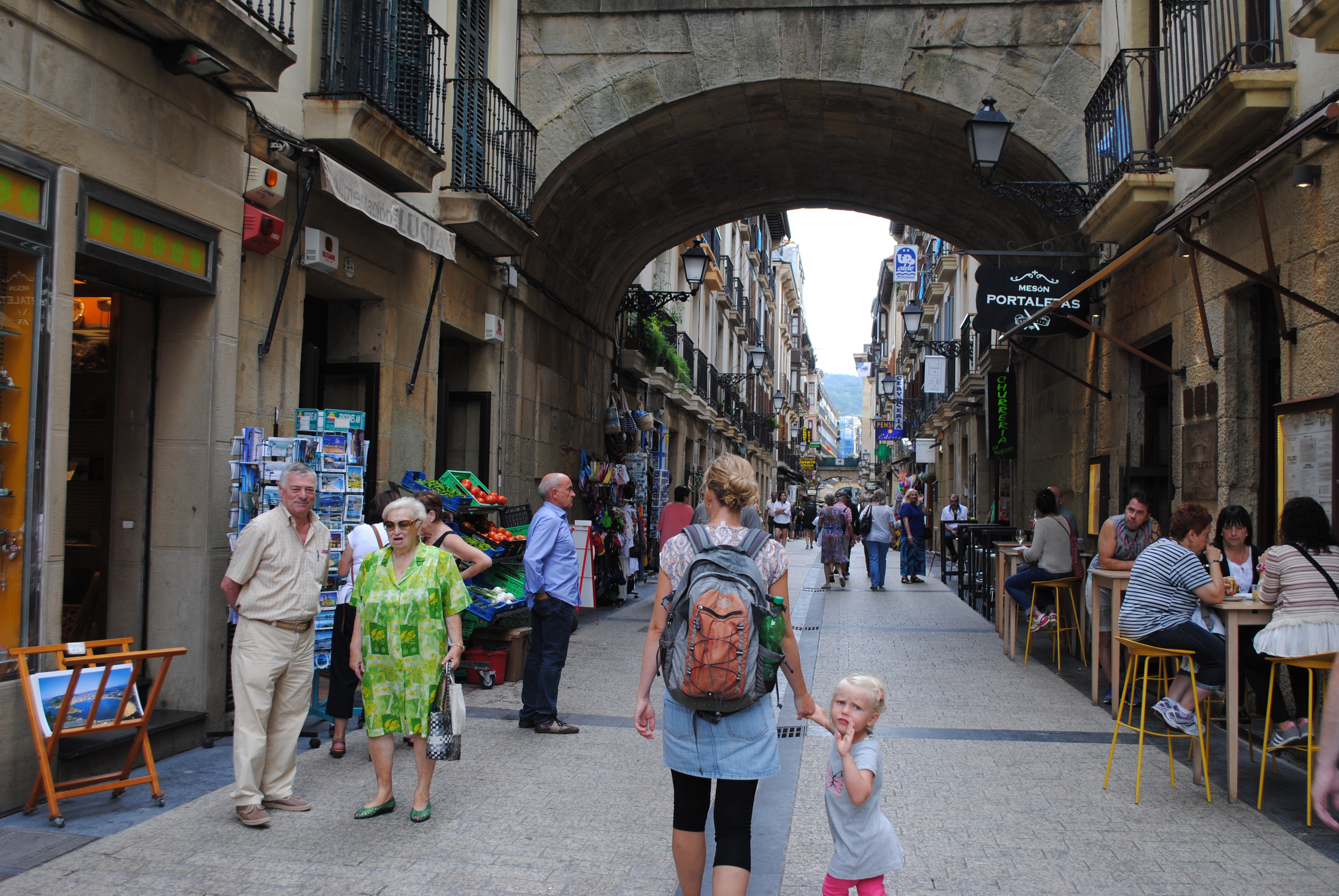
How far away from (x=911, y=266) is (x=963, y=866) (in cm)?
3092

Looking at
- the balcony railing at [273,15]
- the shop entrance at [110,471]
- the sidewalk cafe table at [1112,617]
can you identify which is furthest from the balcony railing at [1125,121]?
the shop entrance at [110,471]

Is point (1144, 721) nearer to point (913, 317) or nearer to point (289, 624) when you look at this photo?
point (289, 624)

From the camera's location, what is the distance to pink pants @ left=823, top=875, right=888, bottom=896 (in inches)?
121

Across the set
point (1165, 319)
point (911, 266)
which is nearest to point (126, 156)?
point (1165, 319)

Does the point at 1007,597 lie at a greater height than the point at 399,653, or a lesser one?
lesser

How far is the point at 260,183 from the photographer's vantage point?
20.9 ft

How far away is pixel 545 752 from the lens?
5832 millimetres

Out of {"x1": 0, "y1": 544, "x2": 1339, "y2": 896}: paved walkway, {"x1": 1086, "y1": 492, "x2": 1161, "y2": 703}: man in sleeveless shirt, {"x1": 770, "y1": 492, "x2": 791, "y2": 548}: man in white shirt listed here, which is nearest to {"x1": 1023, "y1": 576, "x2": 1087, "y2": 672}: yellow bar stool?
{"x1": 1086, "y1": 492, "x2": 1161, "y2": 703}: man in sleeveless shirt

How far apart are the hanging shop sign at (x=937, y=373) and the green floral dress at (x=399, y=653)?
70.1ft

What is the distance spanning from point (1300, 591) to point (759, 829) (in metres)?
2.75

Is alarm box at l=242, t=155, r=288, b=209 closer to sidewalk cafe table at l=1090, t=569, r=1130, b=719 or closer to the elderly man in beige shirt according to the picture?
the elderly man in beige shirt

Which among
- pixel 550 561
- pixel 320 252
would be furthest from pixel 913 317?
pixel 550 561

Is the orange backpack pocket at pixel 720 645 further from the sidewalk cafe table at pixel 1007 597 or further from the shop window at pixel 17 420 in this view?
the sidewalk cafe table at pixel 1007 597

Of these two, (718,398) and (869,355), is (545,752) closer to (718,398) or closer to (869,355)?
(718,398)
